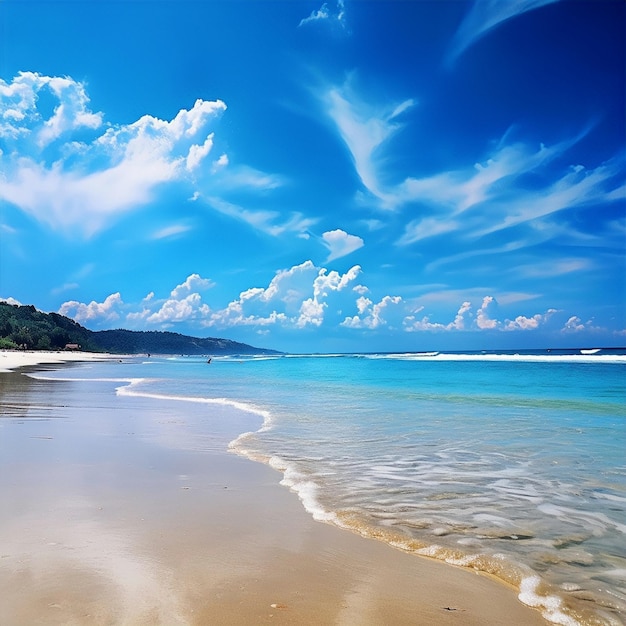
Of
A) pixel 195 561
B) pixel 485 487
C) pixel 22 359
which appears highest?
pixel 22 359

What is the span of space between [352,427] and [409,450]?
305 centimetres

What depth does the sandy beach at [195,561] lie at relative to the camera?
10.8 ft

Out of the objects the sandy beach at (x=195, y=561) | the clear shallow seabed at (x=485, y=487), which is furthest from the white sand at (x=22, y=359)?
the sandy beach at (x=195, y=561)

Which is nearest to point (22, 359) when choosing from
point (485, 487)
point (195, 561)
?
point (485, 487)

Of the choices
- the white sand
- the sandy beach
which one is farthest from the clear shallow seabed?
the white sand

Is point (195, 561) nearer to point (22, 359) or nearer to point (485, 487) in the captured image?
point (485, 487)

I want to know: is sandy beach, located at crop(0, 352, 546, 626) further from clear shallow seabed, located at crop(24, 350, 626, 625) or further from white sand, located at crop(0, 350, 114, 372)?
white sand, located at crop(0, 350, 114, 372)

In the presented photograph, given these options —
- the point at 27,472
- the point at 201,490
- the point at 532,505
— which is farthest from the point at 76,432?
the point at 532,505

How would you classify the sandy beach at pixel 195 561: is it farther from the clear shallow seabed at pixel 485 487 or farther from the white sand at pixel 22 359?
the white sand at pixel 22 359

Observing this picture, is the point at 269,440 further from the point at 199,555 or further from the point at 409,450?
the point at 199,555

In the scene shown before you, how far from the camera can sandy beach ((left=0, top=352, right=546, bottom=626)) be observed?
3301 mm

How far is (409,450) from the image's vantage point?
9328 millimetres

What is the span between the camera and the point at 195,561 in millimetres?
4078

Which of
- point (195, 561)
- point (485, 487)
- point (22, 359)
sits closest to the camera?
point (195, 561)
